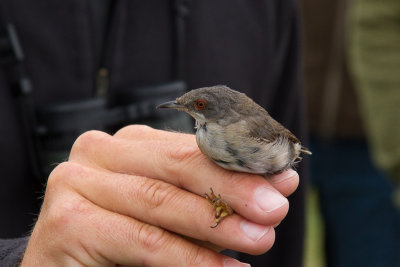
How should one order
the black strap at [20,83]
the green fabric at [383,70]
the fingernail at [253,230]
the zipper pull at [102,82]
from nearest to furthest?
the fingernail at [253,230] < the black strap at [20,83] < the zipper pull at [102,82] < the green fabric at [383,70]

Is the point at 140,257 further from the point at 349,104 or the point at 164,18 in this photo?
the point at 349,104

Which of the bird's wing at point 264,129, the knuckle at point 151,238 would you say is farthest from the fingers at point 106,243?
the bird's wing at point 264,129

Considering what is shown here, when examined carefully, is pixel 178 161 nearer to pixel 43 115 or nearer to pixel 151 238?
pixel 151 238

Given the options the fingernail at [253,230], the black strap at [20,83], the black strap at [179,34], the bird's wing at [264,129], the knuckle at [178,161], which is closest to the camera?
the fingernail at [253,230]

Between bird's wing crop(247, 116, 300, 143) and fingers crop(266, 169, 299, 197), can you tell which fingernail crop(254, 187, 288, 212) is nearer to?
fingers crop(266, 169, 299, 197)

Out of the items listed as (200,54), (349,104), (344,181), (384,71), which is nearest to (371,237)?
(344,181)

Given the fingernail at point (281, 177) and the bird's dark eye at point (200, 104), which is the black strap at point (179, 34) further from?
the fingernail at point (281, 177)

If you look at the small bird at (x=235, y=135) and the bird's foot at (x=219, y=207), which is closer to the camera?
the bird's foot at (x=219, y=207)
